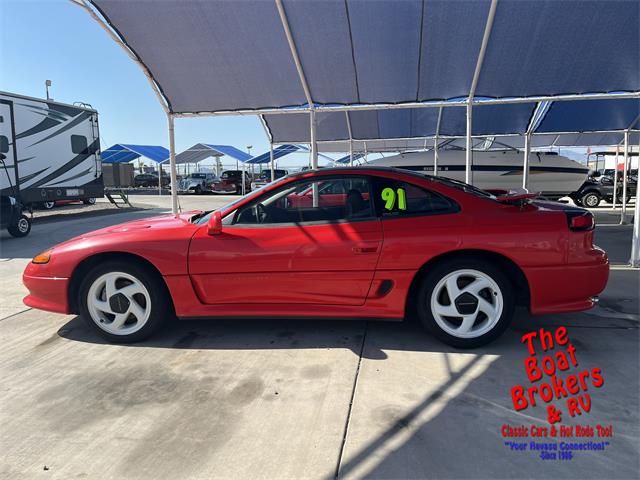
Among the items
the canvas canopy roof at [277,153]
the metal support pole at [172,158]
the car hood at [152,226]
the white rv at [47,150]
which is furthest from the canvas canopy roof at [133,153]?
the car hood at [152,226]

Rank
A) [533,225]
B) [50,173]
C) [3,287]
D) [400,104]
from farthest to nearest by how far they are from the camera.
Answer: [50,173] → [400,104] → [3,287] → [533,225]

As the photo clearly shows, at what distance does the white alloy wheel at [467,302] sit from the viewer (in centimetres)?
340

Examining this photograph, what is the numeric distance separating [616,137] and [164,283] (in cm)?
1664

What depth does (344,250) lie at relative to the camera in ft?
11.3

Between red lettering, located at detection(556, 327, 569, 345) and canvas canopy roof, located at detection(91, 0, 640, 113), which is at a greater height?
canvas canopy roof, located at detection(91, 0, 640, 113)

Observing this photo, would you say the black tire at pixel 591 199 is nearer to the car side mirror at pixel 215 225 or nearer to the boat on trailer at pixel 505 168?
the boat on trailer at pixel 505 168

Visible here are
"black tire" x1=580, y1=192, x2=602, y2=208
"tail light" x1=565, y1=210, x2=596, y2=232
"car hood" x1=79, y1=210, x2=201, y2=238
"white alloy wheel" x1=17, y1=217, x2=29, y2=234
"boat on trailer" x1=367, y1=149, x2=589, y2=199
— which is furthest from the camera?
"black tire" x1=580, y1=192, x2=602, y2=208

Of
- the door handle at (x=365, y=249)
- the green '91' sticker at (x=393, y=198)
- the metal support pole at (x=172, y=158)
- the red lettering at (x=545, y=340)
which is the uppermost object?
the metal support pole at (x=172, y=158)

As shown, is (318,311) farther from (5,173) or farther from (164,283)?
(5,173)

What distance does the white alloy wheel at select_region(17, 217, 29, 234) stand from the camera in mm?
9934

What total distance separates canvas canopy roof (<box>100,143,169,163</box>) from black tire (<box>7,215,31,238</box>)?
21281 millimetres

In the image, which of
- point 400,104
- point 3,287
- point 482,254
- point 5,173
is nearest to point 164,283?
point 482,254

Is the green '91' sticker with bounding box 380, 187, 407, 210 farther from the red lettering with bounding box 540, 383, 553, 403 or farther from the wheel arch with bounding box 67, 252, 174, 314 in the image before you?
the wheel arch with bounding box 67, 252, 174, 314

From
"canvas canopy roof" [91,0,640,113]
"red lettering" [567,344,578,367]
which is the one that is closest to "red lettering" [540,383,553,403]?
"red lettering" [567,344,578,367]
